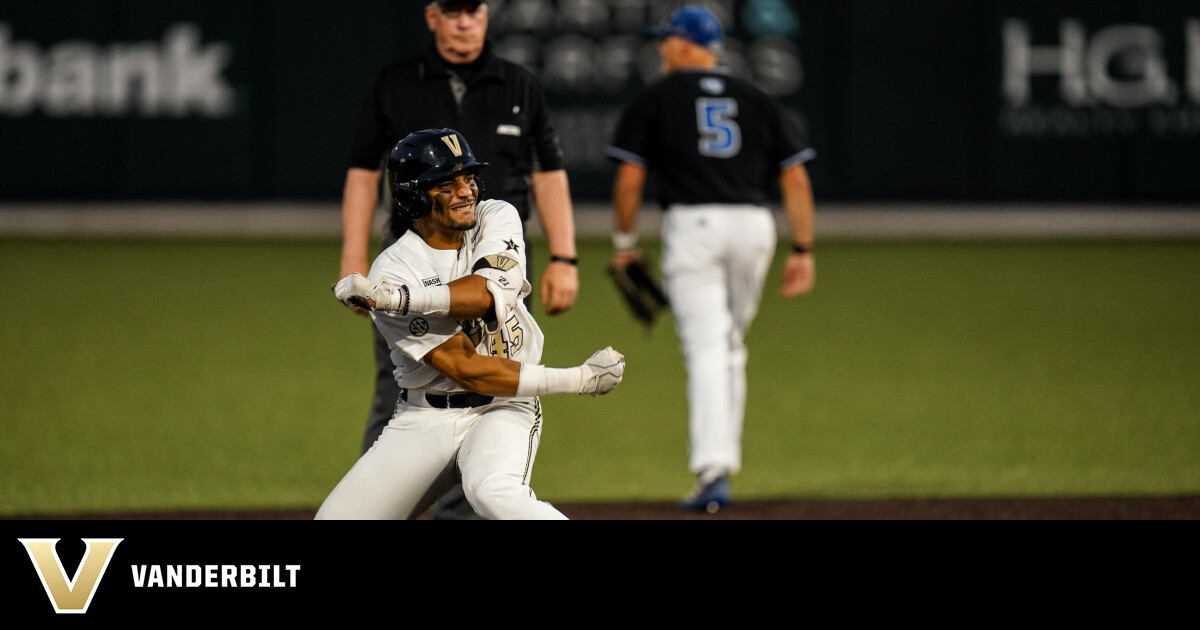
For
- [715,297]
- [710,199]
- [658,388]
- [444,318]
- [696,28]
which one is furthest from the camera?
[658,388]

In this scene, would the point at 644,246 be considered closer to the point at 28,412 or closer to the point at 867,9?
the point at 867,9

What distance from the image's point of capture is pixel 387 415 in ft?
19.9

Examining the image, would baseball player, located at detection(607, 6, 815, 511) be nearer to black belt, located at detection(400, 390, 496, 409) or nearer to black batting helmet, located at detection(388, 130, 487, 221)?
black belt, located at detection(400, 390, 496, 409)

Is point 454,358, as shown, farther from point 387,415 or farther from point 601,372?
point 387,415

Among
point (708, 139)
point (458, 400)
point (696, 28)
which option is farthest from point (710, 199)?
point (458, 400)

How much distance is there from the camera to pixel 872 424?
10.0 meters

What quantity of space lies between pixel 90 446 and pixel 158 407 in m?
1.40

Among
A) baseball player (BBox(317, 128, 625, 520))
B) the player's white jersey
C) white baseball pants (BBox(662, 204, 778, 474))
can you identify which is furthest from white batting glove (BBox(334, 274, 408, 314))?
white baseball pants (BBox(662, 204, 778, 474))

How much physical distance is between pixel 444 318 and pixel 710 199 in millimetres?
2993

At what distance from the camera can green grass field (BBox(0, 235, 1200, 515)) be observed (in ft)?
→ 27.6

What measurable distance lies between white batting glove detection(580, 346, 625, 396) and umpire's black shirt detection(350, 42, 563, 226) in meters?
1.46
